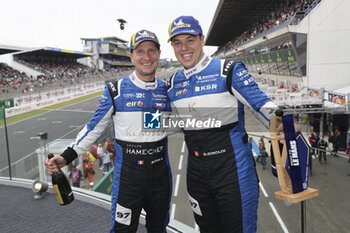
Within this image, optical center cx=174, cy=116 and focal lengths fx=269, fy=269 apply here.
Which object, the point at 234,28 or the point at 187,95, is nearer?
the point at 187,95

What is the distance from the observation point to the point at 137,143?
2.10m

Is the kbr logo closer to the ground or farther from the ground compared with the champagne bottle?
farther from the ground

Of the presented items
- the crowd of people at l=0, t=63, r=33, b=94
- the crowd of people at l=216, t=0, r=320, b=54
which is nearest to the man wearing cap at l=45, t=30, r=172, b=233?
the crowd of people at l=216, t=0, r=320, b=54

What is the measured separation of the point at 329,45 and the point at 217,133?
55.3 feet

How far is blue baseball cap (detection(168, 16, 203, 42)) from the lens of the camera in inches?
74.4

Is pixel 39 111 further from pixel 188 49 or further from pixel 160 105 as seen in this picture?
pixel 188 49

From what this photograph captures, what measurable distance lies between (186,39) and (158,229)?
151cm

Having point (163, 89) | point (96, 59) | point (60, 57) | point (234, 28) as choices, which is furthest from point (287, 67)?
point (96, 59)

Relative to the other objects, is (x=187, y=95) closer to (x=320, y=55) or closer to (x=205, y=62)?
(x=205, y=62)

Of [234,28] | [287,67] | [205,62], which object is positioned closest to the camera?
[205,62]

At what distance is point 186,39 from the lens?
6.34 feet

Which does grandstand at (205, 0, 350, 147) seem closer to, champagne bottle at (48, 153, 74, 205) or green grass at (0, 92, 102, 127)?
green grass at (0, 92, 102, 127)

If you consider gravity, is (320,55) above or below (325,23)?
below

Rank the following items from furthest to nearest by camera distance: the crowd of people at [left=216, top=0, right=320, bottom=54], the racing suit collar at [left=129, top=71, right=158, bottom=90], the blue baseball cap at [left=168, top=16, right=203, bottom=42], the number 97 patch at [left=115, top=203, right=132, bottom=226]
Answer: the crowd of people at [left=216, top=0, right=320, bottom=54]
the racing suit collar at [left=129, top=71, right=158, bottom=90]
the number 97 patch at [left=115, top=203, right=132, bottom=226]
the blue baseball cap at [left=168, top=16, right=203, bottom=42]
